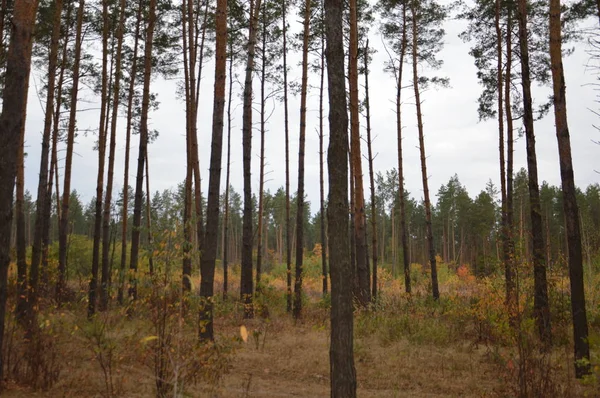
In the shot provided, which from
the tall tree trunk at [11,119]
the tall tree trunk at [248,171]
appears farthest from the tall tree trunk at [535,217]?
the tall tree trunk at [11,119]

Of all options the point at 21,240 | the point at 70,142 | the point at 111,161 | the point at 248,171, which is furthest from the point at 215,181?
the point at 111,161

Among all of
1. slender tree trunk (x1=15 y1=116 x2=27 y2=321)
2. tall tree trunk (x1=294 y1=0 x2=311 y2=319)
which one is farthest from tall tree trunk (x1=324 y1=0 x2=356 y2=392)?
tall tree trunk (x1=294 y1=0 x2=311 y2=319)

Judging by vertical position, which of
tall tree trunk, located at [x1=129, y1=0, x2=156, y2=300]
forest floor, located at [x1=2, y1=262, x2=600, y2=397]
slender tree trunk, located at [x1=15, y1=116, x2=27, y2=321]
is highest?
tall tree trunk, located at [x1=129, y1=0, x2=156, y2=300]

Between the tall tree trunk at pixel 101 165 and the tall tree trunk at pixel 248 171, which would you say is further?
the tall tree trunk at pixel 248 171

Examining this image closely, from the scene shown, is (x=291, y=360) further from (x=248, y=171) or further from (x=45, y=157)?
(x=45, y=157)

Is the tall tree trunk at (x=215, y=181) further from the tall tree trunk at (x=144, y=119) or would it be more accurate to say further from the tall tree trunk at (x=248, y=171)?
the tall tree trunk at (x=144, y=119)

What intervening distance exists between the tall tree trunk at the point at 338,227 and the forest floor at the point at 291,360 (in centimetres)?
110

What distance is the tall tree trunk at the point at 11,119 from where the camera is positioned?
15.9 ft

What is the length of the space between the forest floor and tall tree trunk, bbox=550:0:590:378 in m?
0.34

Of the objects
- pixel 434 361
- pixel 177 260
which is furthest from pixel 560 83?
pixel 177 260

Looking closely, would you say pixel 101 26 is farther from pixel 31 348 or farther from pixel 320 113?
pixel 31 348

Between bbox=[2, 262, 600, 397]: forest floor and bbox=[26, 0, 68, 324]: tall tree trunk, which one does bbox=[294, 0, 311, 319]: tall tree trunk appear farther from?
bbox=[26, 0, 68, 324]: tall tree trunk

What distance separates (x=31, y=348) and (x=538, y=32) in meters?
14.6

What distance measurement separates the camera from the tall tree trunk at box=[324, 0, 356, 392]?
13.8 ft
